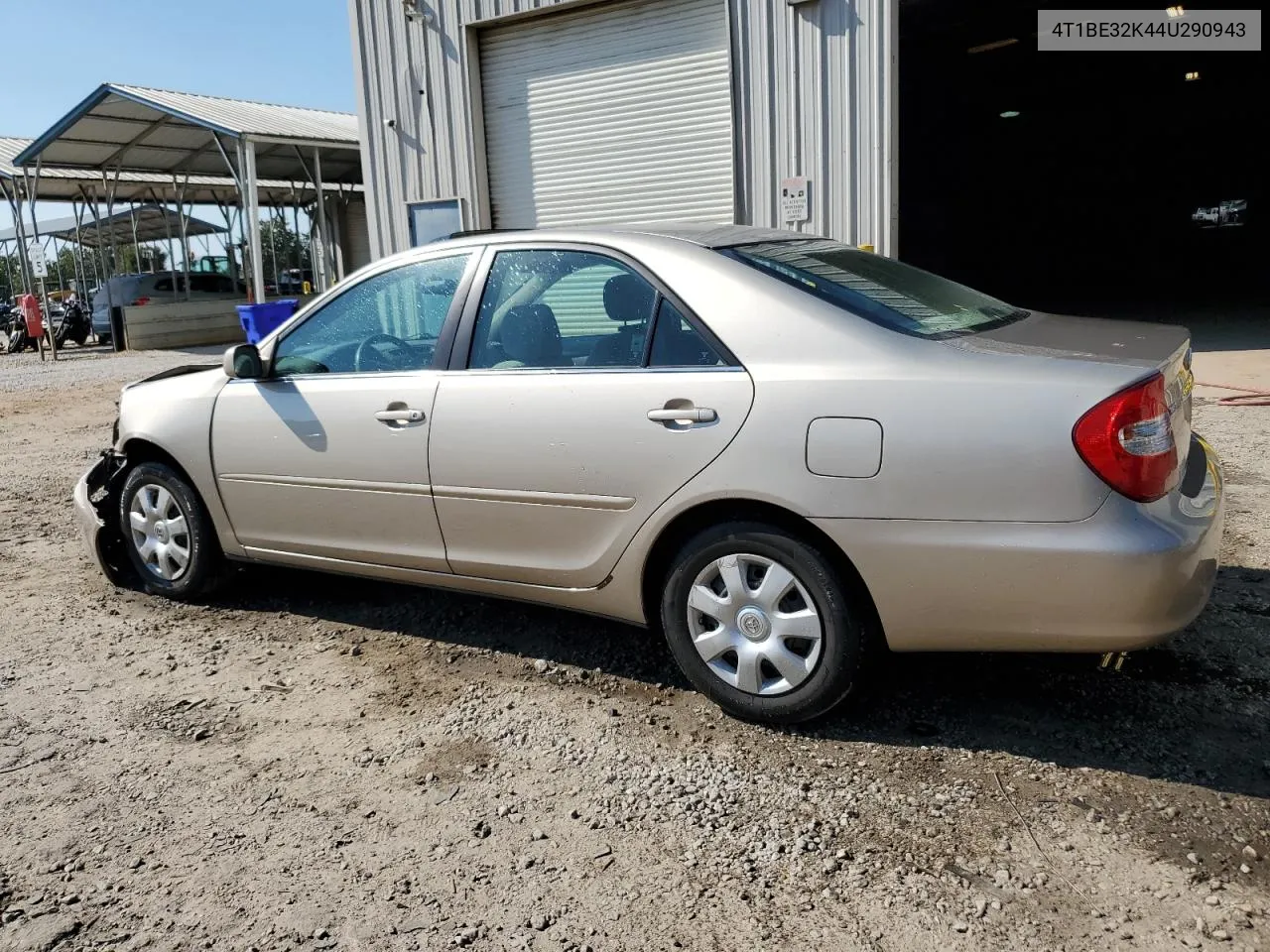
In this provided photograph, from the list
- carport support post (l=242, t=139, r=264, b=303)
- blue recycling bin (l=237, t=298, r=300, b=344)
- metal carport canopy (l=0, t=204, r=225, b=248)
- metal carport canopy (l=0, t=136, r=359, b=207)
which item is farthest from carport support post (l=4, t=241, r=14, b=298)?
blue recycling bin (l=237, t=298, r=300, b=344)

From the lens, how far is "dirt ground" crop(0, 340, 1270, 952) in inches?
94.3

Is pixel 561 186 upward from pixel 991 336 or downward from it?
upward

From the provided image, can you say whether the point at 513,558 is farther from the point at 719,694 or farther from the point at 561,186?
the point at 561,186

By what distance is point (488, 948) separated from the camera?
2.31m

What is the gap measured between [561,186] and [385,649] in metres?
7.67

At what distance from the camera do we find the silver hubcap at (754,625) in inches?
122

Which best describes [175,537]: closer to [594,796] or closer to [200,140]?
[594,796]

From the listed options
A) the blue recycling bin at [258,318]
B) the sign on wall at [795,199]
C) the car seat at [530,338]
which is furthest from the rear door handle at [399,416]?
the blue recycling bin at [258,318]

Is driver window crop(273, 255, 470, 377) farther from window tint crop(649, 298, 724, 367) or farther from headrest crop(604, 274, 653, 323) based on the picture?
window tint crop(649, 298, 724, 367)

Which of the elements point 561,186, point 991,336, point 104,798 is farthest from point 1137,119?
point 104,798

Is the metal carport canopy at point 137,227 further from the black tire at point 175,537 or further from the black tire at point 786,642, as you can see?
the black tire at point 786,642

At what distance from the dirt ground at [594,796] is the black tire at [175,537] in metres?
0.31

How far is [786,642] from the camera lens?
3.15 metres

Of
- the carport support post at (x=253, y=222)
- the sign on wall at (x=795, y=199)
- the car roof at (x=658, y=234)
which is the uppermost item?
the carport support post at (x=253, y=222)
